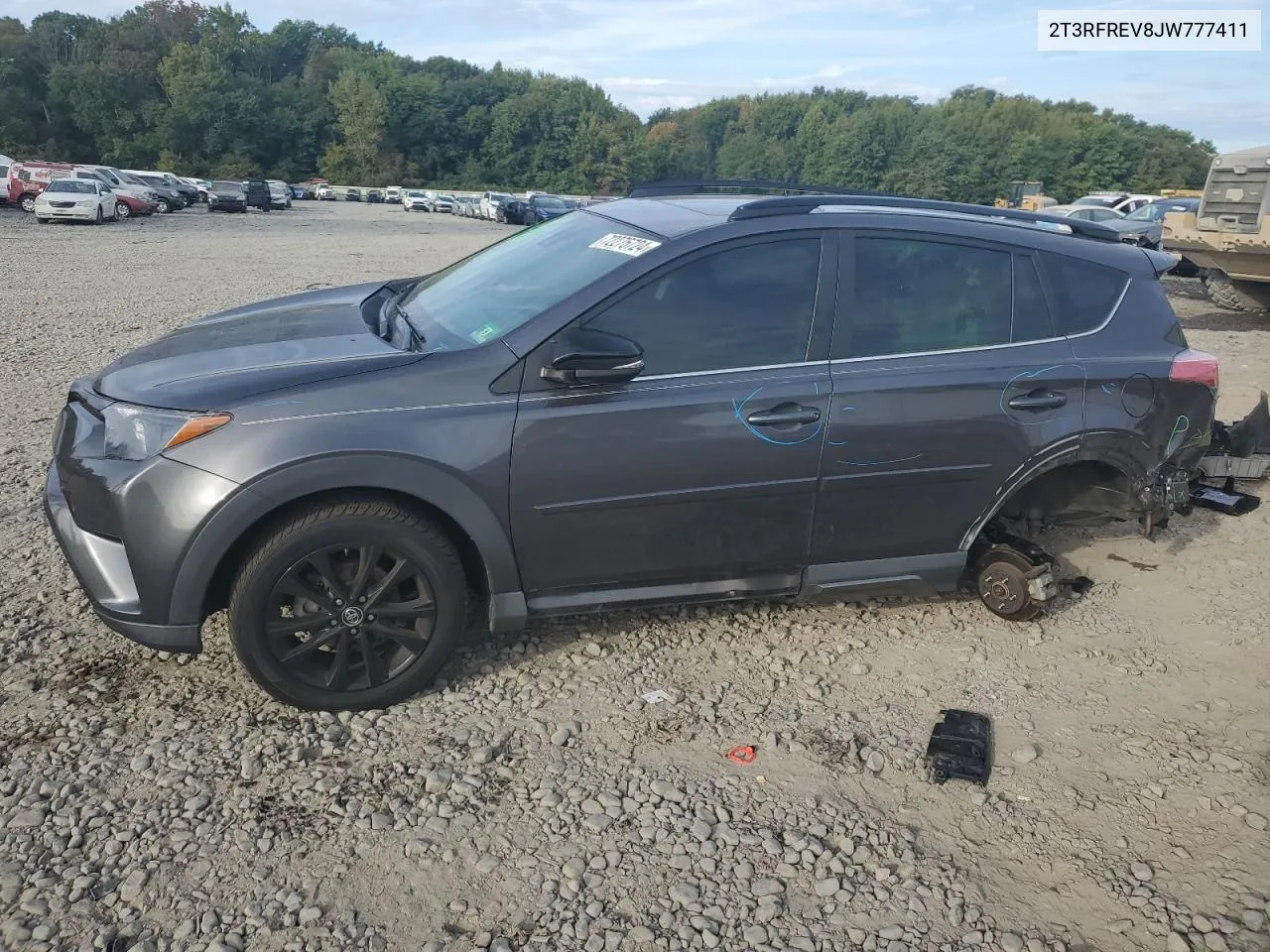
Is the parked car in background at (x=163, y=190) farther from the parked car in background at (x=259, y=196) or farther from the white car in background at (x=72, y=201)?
the white car in background at (x=72, y=201)

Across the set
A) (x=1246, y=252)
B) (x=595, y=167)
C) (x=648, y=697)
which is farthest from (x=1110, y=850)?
(x=595, y=167)

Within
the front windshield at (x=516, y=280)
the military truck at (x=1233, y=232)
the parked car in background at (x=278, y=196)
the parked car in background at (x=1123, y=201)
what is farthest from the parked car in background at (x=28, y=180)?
the front windshield at (x=516, y=280)

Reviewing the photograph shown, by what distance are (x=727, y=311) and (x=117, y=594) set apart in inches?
91.1

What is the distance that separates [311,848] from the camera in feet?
9.03

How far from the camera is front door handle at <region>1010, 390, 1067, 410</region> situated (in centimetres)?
387

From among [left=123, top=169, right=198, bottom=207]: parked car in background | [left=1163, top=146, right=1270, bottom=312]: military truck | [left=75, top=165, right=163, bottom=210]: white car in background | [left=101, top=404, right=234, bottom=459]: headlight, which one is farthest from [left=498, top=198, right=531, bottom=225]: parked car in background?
[left=101, top=404, right=234, bottom=459]: headlight

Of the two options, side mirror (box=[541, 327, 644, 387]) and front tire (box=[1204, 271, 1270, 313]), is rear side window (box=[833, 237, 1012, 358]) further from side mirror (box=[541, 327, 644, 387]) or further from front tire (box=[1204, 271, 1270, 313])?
front tire (box=[1204, 271, 1270, 313])

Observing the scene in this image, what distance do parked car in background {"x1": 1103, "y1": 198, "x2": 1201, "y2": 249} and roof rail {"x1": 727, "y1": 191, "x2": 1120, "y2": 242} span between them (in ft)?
57.3

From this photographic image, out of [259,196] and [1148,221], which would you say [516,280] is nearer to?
[1148,221]

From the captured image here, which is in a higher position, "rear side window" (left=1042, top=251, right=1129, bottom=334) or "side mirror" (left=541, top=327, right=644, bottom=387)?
"rear side window" (left=1042, top=251, right=1129, bottom=334)

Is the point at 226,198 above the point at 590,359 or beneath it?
above

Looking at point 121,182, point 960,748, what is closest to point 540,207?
point 121,182

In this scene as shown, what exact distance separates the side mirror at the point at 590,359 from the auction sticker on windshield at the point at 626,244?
18.3 inches

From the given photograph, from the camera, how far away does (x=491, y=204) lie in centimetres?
4812
